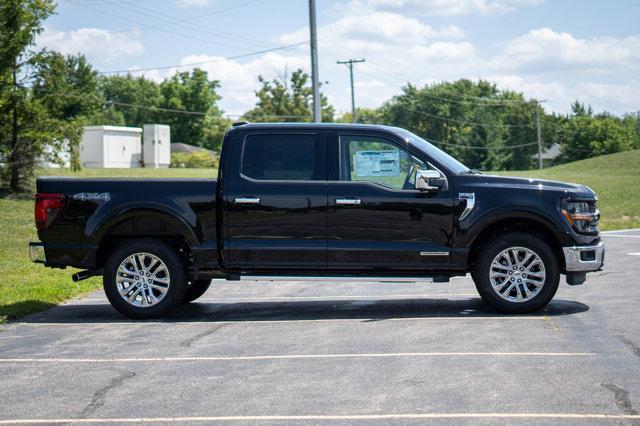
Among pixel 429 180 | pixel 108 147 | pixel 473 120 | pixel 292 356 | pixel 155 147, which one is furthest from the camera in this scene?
pixel 473 120

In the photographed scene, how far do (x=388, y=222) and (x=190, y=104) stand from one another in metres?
109

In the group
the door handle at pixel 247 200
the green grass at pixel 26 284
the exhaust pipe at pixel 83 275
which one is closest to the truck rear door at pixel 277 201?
the door handle at pixel 247 200

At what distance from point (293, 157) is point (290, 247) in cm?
101

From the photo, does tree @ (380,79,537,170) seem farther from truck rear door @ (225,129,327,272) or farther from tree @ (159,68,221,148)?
truck rear door @ (225,129,327,272)

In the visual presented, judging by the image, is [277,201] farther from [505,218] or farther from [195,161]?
[195,161]

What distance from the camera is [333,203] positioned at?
9.91 meters

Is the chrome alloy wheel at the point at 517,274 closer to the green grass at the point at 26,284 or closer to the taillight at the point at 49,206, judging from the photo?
the taillight at the point at 49,206

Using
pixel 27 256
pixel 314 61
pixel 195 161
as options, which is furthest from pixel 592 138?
pixel 27 256

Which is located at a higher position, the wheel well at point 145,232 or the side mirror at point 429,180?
the side mirror at point 429,180

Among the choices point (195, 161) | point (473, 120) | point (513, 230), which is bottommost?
point (513, 230)

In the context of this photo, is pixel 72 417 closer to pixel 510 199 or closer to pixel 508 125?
pixel 510 199

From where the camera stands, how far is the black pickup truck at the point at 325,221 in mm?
9867

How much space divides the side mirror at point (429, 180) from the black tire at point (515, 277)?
2.87ft

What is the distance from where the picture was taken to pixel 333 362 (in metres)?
7.52
